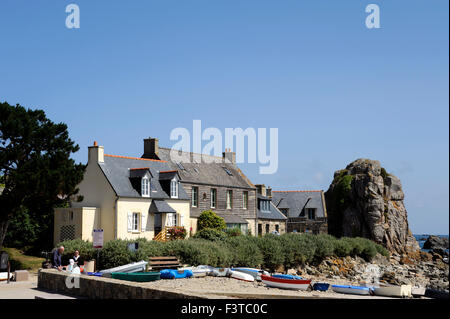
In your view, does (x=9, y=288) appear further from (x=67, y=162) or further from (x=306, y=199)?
(x=306, y=199)

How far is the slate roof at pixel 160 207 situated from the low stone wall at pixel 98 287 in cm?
1654

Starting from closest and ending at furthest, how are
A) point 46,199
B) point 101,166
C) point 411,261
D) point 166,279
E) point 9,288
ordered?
point 9,288 → point 166,279 → point 46,199 → point 101,166 → point 411,261

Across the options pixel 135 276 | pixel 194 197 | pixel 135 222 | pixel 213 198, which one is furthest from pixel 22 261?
pixel 213 198

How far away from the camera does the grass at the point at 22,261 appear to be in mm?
29009

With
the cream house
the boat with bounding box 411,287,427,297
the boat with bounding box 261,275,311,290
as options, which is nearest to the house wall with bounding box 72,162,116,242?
the cream house

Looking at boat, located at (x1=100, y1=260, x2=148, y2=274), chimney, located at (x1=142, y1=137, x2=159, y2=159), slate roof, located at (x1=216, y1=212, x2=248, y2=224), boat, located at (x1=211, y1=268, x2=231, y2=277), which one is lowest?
boat, located at (x1=211, y1=268, x2=231, y2=277)

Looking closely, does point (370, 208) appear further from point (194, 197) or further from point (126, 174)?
point (126, 174)

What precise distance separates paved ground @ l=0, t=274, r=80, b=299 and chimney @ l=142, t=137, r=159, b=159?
21.3m

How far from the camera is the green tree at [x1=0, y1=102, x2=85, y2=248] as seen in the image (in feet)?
90.4

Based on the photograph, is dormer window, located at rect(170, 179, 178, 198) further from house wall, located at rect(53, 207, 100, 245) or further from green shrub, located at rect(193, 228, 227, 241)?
house wall, located at rect(53, 207, 100, 245)

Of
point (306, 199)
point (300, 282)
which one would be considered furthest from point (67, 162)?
point (306, 199)

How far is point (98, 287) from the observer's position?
55.5 feet

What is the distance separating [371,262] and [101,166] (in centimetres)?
2738
